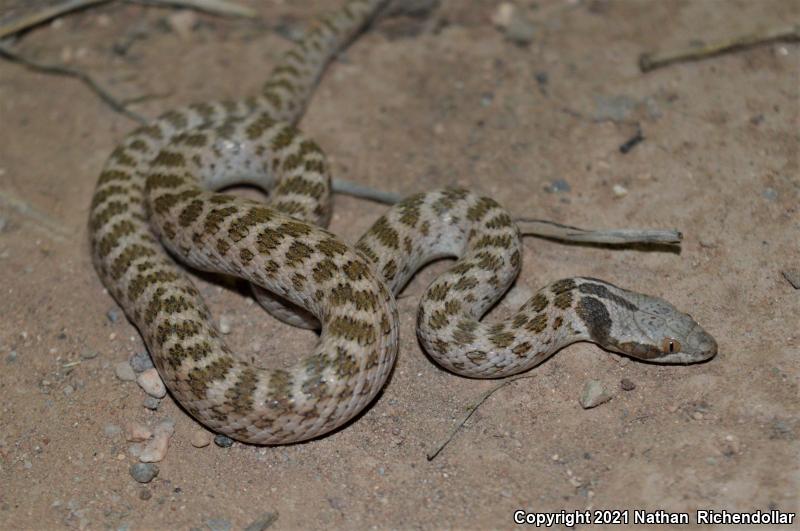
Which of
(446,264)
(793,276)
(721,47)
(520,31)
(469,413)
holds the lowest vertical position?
(446,264)

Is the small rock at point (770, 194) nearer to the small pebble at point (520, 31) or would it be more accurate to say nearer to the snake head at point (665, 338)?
the snake head at point (665, 338)

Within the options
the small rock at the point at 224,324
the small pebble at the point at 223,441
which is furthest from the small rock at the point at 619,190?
the small pebble at the point at 223,441

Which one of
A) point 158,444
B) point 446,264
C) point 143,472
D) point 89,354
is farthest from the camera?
point 446,264

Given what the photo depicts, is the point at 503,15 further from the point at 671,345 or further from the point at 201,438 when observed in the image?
the point at 201,438

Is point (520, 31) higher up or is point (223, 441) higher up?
point (520, 31)

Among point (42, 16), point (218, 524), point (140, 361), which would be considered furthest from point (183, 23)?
point (218, 524)

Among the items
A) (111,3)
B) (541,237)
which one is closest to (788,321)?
(541,237)

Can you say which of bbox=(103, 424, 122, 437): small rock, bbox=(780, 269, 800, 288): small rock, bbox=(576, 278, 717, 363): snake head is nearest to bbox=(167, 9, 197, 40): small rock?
bbox=(103, 424, 122, 437): small rock
